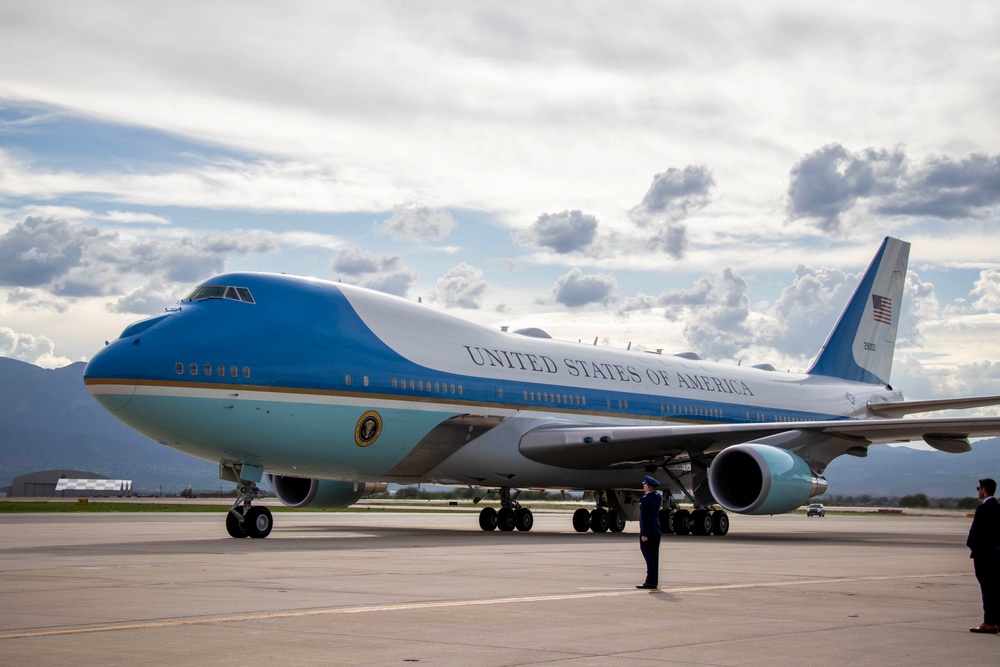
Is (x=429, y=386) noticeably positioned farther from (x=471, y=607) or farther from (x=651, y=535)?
(x=471, y=607)

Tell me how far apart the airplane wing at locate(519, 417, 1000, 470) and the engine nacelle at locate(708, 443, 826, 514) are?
864mm

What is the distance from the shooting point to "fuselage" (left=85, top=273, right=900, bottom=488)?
60.9 feet

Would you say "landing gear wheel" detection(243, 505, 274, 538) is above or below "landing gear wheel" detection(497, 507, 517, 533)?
above

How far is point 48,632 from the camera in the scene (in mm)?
7625

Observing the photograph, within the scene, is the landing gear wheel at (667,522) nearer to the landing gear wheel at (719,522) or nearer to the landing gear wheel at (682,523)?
the landing gear wheel at (682,523)

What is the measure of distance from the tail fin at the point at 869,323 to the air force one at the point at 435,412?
574 cm

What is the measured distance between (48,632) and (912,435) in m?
20.3

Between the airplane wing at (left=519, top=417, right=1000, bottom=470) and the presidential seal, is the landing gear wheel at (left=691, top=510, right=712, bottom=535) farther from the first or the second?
the presidential seal

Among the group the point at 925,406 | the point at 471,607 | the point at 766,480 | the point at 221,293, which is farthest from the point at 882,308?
the point at 471,607

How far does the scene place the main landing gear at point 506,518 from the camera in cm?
2639

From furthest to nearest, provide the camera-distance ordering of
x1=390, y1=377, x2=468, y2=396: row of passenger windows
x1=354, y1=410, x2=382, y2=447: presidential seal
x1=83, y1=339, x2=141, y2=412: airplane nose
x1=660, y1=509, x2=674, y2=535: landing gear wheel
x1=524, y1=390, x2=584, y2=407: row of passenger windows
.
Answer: x1=660, y1=509, x2=674, y2=535: landing gear wheel < x1=524, y1=390, x2=584, y2=407: row of passenger windows < x1=390, y1=377, x2=468, y2=396: row of passenger windows < x1=354, y1=410, x2=382, y2=447: presidential seal < x1=83, y1=339, x2=141, y2=412: airplane nose

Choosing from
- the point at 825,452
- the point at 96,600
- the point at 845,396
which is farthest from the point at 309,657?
the point at 845,396

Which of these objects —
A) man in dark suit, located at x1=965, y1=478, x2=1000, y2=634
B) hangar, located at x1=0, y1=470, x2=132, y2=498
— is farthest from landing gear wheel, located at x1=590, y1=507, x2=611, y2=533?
hangar, located at x1=0, y1=470, x2=132, y2=498

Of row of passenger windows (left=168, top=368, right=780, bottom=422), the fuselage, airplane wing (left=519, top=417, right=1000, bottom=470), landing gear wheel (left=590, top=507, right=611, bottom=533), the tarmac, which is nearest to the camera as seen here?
the tarmac
